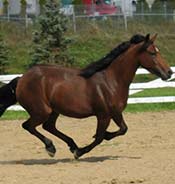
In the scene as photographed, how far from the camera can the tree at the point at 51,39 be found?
2530 cm

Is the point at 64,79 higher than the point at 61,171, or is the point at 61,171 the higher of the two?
the point at 64,79

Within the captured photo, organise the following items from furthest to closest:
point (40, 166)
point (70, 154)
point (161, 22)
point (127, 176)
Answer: point (161, 22) < point (70, 154) < point (40, 166) < point (127, 176)

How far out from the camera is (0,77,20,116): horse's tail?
9695mm

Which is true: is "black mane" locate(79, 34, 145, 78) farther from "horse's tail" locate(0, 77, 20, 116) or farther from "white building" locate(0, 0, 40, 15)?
"white building" locate(0, 0, 40, 15)

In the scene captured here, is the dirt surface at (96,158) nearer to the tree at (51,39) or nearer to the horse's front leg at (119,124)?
the horse's front leg at (119,124)

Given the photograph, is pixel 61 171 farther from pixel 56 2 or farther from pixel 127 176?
pixel 56 2

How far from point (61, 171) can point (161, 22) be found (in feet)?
91.8

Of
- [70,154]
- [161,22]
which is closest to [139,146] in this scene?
[70,154]

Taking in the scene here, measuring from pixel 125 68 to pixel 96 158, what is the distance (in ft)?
4.48

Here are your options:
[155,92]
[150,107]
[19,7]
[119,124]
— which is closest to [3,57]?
[155,92]

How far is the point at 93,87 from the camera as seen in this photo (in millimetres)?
9133

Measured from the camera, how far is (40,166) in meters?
8.88

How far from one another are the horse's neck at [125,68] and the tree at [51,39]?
1561 cm

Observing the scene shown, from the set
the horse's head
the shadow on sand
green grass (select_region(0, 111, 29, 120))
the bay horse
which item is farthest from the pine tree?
the horse's head
